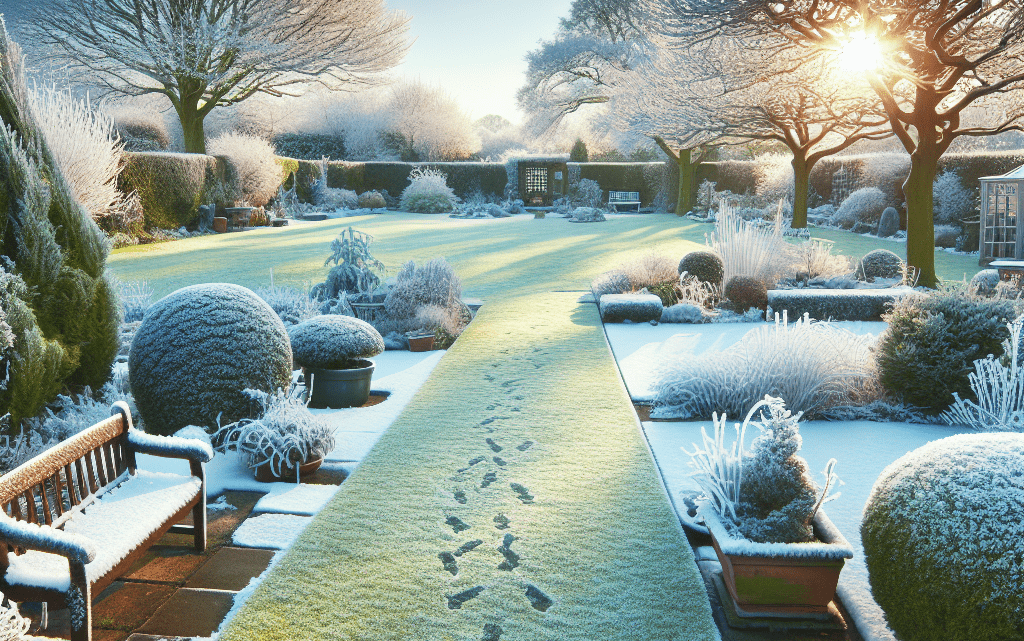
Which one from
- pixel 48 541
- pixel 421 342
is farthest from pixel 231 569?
pixel 421 342

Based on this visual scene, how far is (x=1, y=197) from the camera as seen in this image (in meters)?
3.42

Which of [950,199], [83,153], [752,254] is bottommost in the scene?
[752,254]

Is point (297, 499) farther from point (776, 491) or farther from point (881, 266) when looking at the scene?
point (881, 266)

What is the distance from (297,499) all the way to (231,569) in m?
0.65

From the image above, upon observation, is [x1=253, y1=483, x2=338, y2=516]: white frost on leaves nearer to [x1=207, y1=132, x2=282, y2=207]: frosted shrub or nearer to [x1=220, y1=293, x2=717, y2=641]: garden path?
[x1=220, y1=293, x2=717, y2=641]: garden path

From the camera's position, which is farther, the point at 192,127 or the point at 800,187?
the point at 192,127

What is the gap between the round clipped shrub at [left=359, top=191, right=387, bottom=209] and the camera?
26891mm

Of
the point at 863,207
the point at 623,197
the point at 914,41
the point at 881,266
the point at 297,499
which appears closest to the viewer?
the point at 297,499

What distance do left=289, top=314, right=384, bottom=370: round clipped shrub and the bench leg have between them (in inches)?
110

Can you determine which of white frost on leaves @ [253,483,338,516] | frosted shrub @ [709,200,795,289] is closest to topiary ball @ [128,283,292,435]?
white frost on leaves @ [253,483,338,516]

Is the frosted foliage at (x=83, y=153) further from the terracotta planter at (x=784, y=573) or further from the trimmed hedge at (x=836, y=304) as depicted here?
the terracotta planter at (x=784, y=573)

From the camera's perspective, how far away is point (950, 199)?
1670cm

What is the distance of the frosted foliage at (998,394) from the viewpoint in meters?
3.94

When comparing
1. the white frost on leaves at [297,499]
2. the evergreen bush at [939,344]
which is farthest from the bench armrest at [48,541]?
the evergreen bush at [939,344]
